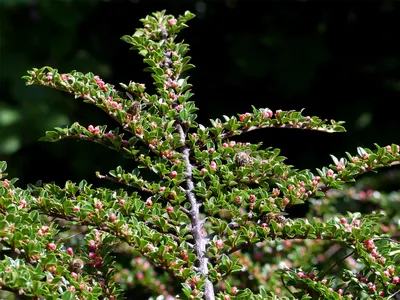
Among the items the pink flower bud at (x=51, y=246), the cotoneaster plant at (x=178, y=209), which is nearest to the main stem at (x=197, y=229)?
the cotoneaster plant at (x=178, y=209)

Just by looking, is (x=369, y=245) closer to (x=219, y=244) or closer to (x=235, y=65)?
(x=219, y=244)

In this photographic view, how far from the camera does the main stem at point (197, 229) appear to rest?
1.01 m

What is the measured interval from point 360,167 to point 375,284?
213mm

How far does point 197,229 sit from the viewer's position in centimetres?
109

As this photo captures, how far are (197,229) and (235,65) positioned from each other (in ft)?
9.78

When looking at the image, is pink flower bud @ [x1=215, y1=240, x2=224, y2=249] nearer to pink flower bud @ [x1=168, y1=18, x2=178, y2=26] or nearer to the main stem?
the main stem

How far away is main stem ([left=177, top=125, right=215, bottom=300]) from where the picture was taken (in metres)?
1.01

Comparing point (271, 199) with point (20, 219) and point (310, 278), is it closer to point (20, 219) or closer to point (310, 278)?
point (310, 278)

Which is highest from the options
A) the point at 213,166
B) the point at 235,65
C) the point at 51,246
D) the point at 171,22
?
the point at 235,65

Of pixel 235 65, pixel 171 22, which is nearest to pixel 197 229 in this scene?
pixel 171 22

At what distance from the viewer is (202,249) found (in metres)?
1.07

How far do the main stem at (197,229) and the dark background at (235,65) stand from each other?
2692mm

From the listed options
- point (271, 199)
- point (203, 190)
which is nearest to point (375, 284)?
point (271, 199)

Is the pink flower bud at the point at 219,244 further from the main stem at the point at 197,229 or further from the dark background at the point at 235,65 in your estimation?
the dark background at the point at 235,65
